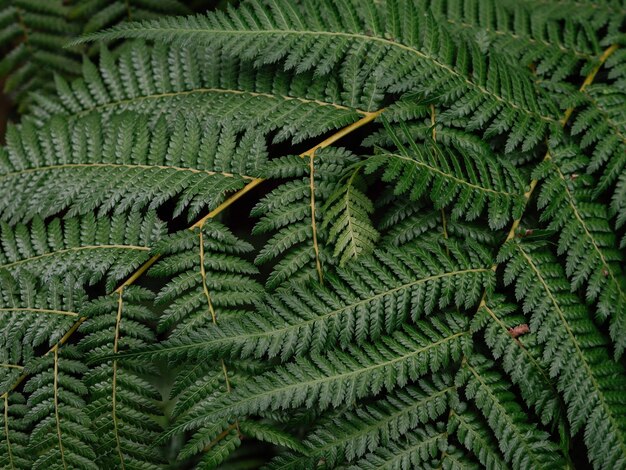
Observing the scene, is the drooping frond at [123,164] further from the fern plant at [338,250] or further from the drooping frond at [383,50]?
the drooping frond at [383,50]

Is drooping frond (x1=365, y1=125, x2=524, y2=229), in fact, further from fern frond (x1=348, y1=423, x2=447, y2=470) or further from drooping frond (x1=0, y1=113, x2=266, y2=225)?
fern frond (x1=348, y1=423, x2=447, y2=470)

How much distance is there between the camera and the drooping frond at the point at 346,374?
1459 mm

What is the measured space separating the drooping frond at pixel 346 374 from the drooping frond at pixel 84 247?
1.75 ft

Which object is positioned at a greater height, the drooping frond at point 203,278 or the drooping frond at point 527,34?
the drooping frond at point 527,34

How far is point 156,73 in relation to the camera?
202 centimetres

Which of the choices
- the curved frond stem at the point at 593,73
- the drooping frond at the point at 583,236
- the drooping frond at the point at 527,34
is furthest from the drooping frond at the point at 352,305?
the drooping frond at the point at 527,34

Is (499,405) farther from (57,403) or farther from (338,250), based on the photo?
(57,403)

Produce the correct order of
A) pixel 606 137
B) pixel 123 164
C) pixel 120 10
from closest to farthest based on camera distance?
pixel 606 137, pixel 123 164, pixel 120 10

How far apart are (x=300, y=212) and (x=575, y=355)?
33.3 inches

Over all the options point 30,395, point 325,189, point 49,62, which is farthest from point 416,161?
point 49,62

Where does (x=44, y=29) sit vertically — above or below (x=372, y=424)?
above

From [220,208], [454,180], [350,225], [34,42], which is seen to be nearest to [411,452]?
[350,225]

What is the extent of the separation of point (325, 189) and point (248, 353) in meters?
0.54

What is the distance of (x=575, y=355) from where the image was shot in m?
1.48
